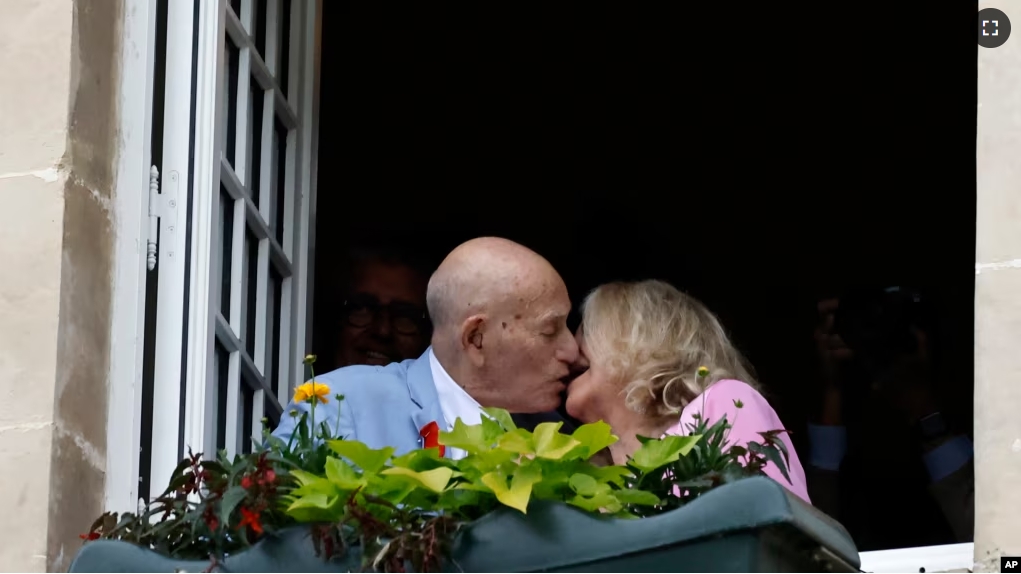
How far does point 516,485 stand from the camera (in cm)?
236

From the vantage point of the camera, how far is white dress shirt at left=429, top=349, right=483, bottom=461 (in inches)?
150

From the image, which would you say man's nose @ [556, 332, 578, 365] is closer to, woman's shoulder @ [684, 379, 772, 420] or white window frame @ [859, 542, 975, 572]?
woman's shoulder @ [684, 379, 772, 420]

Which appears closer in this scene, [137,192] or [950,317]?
[137,192]

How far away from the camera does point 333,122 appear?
22.2ft

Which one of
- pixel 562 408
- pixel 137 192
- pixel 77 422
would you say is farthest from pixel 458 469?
pixel 562 408

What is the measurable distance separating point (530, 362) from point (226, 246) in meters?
0.68

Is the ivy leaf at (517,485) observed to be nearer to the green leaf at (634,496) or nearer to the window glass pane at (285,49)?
the green leaf at (634,496)

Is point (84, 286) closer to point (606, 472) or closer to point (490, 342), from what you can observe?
point (490, 342)

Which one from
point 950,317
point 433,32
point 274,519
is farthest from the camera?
point 433,32

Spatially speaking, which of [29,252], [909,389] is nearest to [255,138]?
[29,252]

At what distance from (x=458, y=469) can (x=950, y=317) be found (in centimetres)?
388

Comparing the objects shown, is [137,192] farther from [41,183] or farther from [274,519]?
[274,519]

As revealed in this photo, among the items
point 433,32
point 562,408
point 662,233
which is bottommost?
point 562,408

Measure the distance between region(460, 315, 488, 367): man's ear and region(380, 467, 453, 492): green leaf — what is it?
143 centimetres
